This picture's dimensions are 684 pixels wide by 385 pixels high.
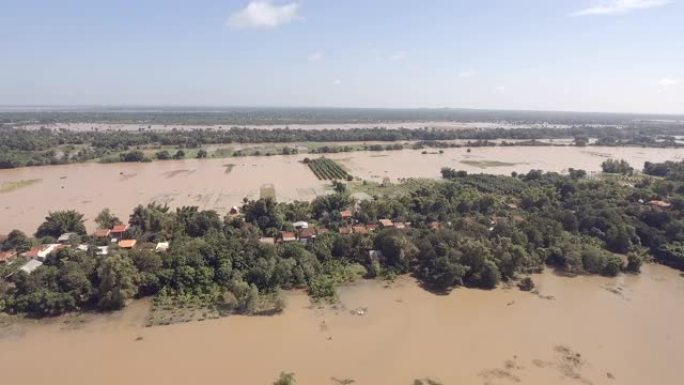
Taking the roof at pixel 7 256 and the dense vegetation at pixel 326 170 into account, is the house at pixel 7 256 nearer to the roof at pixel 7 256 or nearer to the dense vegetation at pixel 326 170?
the roof at pixel 7 256

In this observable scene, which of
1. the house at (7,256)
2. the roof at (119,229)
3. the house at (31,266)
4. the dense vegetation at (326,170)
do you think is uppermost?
the dense vegetation at (326,170)

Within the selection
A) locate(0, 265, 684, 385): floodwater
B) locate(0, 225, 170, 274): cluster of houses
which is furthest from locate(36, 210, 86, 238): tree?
locate(0, 265, 684, 385): floodwater

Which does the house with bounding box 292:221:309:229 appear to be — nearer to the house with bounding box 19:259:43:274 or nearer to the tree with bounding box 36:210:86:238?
the tree with bounding box 36:210:86:238

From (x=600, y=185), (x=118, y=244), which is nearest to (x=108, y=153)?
(x=118, y=244)

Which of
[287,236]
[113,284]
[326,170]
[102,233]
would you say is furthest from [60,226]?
[326,170]

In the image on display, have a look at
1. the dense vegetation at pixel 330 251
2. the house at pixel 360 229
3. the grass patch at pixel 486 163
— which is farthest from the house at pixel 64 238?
the grass patch at pixel 486 163

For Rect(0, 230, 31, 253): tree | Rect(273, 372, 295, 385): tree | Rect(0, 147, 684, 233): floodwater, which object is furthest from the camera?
Rect(0, 147, 684, 233): floodwater

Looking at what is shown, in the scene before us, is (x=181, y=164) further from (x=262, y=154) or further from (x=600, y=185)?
(x=600, y=185)
